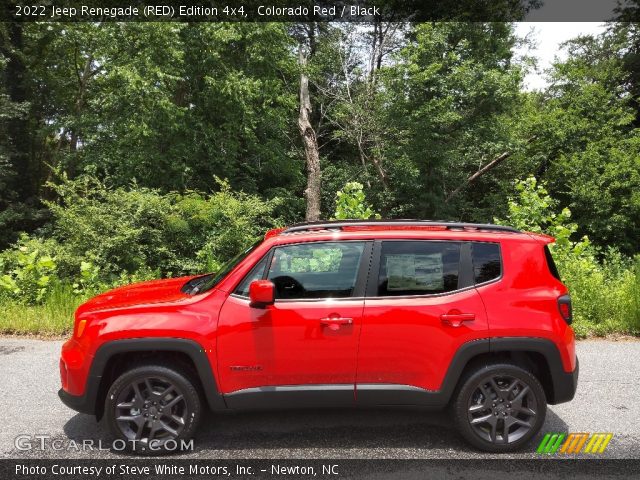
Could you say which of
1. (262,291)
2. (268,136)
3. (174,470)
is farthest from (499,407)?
(268,136)

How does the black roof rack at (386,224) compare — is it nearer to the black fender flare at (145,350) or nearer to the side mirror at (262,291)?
the side mirror at (262,291)

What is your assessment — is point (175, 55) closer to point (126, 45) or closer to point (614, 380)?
point (126, 45)

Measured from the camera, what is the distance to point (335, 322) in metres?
3.47

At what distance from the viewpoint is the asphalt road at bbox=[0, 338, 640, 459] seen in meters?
3.56

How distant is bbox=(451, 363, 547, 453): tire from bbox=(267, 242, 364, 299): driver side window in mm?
1179

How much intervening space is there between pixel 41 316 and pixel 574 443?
7.05m

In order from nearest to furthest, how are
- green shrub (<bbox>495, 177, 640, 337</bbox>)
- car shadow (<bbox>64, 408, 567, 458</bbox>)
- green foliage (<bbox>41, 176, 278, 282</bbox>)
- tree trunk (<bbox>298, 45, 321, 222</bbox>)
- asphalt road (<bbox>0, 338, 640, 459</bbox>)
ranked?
asphalt road (<bbox>0, 338, 640, 459</bbox>)
car shadow (<bbox>64, 408, 567, 458</bbox>)
green shrub (<bbox>495, 177, 640, 337</bbox>)
green foliage (<bbox>41, 176, 278, 282</bbox>)
tree trunk (<bbox>298, 45, 321, 222</bbox>)

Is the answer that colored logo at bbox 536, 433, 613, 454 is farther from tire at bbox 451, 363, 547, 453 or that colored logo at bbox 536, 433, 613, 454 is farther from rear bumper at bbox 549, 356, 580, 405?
rear bumper at bbox 549, 356, 580, 405

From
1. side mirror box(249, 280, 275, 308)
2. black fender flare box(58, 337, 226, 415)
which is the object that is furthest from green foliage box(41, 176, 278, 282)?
side mirror box(249, 280, 275, 308)

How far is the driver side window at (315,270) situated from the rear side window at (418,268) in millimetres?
236

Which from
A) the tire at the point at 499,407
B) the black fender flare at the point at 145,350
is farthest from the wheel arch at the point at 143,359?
the tire at the point at 499,407

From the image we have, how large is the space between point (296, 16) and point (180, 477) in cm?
1863

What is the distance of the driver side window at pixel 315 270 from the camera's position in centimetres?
362

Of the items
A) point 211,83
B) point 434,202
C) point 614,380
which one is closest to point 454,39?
point 434,202
